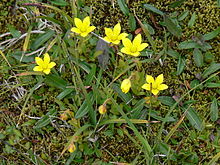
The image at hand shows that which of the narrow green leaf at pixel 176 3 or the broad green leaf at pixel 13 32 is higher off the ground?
the narrow green leaf at pixel 176 3

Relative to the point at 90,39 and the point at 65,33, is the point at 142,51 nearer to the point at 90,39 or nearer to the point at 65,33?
the point at 90,39

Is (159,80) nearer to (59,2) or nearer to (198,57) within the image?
(198,57)

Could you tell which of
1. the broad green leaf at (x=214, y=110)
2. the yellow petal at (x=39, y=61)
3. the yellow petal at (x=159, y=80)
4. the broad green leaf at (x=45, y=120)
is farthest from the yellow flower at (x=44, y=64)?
the broad green leaf at (x=214, y=110)

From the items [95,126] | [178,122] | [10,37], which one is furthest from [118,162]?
[10,37]

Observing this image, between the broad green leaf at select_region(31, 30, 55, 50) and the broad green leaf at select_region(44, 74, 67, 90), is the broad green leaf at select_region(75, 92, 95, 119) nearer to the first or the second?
the broad green leaf at select_region(44, 74, 67, 90)

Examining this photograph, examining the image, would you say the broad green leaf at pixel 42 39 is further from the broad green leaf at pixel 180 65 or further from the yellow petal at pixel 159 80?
the broad green leaf at pixel 180 65

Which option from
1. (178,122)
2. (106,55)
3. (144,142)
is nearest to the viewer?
(144,142)
